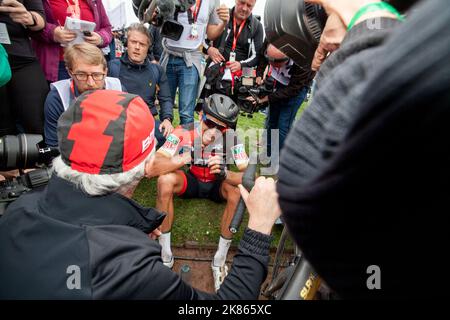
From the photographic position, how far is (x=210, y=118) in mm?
3541

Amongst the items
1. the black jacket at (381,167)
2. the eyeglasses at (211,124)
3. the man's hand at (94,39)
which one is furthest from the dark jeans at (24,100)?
the black jacket at (381,167)

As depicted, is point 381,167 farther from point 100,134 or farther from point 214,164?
point 214,164

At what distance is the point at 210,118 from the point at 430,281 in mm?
3153

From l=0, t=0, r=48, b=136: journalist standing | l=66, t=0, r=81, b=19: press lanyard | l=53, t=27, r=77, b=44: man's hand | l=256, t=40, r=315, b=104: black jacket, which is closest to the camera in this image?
l=0, t=0, r=48, b=136: journalist standing

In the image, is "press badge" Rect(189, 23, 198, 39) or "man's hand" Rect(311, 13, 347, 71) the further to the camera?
"press badge" Rect(189, 23, 198, 39)

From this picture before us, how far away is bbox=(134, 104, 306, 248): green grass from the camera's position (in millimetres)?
3553

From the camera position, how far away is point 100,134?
1.34 meters

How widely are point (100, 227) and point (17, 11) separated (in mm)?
2875

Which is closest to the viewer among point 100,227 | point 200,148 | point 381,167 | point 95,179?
point 381,167

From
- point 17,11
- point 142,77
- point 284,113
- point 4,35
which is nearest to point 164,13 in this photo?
point 142,77

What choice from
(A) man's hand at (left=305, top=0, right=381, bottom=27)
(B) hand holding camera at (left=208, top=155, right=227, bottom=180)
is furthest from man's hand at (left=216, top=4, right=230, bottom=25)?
(A) man's hand at (left=305, top=0, right=381, bottom=27)

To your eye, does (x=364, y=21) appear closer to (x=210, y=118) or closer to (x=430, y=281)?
(x=430, y=281)

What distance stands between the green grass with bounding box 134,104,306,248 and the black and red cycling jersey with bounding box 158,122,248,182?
0.61 metres

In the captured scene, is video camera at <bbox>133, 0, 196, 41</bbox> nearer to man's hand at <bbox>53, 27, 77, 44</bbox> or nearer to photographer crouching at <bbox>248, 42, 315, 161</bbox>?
man's hand at <bbox>53, 27, 77, 44</bbox>
